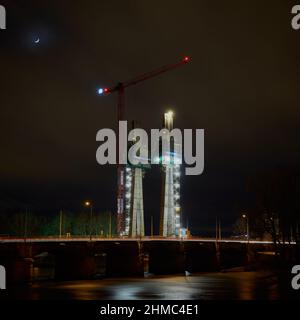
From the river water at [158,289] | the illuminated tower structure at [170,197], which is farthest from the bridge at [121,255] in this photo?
the illuminated tower structure at [170,197]

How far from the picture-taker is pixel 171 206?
151500 millimetres

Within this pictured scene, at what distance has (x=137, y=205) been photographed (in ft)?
482

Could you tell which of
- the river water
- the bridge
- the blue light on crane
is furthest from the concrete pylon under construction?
the river water

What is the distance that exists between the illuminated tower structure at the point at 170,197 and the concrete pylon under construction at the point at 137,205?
676 centimetres

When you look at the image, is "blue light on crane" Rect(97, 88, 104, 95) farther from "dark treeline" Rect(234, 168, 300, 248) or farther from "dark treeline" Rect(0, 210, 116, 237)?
"dark treeline" Rect(234, 168, 300, 248)

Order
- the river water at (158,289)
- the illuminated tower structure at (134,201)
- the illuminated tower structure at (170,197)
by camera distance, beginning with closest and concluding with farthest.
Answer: the river water at (158,289)
the illuminated tower structure at (134,201)
the illuminated tower structure at (170,197)

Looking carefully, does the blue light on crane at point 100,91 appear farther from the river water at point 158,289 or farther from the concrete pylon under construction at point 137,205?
the river water at point 158,289

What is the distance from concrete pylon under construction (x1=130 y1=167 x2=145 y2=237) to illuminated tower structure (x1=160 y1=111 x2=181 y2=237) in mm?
6755

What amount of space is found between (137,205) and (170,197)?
10133mm

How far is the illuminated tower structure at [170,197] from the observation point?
15038 centimetres
